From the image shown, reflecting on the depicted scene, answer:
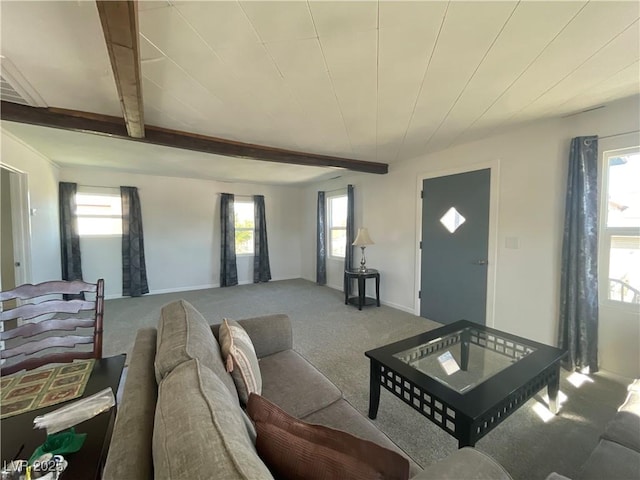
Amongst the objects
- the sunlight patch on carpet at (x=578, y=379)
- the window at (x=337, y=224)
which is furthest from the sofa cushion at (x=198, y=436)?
the window at (x=337, y=224)

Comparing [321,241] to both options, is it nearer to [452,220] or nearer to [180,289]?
[452,220]

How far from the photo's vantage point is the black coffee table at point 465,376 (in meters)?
1.30

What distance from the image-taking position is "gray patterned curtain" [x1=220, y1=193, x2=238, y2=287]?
18.6 feet

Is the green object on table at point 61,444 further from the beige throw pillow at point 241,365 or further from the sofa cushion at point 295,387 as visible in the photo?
the sofa cushion at point 295,387

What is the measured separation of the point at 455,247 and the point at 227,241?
4.41 meters

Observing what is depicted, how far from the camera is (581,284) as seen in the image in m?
2.29

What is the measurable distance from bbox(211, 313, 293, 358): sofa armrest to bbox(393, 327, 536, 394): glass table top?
0.79 m

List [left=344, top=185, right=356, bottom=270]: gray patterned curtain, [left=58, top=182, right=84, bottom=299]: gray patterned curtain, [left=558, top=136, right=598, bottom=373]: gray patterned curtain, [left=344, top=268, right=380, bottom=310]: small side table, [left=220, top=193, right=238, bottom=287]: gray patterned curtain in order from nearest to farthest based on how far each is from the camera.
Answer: [left=558, top=136, right=598, bottom=373]: gray patterned curtain → [left=344, top=268, right=380, bottom=310]: small side table → [left=58, top=182, right=84, bottom=299]: gray patterned curtain → [left=344, top=185, right=356, bottom=270]: gray patterned curtain → [left=220, top=193, right=238, bottom=287]: gray patterned curtain

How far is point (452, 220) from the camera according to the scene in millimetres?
3381

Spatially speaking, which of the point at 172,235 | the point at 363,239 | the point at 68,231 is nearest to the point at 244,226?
the point at 172,235

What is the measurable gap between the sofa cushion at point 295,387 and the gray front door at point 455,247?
247 cm

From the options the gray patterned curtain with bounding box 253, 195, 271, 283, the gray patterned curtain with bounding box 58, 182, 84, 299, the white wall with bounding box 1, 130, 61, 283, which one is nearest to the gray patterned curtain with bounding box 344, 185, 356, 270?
the gray patterned curtain with bounding box 253, 195, 271, 283

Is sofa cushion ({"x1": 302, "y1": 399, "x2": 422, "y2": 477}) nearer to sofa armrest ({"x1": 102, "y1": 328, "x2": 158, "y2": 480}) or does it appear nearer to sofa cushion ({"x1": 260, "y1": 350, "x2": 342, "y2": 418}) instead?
sofa cushion ({"x1": 260, "y1": 350, "x2": 342, "y2": 418})

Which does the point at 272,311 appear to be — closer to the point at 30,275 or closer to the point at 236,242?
A: the point at 236,242
